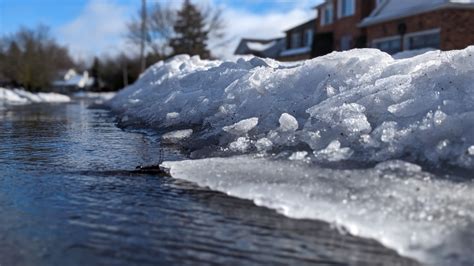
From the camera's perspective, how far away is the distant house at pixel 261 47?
49.4 metres

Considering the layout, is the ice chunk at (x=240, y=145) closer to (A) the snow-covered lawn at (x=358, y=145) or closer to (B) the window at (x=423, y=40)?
(A) the snow-covered lawn at (x=358, y=145)

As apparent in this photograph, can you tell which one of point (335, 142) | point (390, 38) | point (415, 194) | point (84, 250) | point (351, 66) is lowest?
point (84, 250)

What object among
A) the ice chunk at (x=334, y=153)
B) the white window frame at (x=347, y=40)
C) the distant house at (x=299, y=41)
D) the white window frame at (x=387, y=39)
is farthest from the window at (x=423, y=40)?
the ice chunk at (x=334, y=153)

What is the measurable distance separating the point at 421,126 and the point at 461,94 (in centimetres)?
58

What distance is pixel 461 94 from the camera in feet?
17.6

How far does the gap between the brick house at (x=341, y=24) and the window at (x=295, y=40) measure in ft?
22.4

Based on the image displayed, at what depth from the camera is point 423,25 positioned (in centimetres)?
2358

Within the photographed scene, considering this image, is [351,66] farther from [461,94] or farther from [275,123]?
[461,94]

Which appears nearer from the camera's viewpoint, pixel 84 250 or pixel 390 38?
pixel 84 250

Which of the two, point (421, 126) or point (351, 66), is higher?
point (351, 66)

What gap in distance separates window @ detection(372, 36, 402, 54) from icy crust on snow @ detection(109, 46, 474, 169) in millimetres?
18805

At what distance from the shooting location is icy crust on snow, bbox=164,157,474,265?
340cm

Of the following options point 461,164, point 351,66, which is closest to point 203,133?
point 351,66

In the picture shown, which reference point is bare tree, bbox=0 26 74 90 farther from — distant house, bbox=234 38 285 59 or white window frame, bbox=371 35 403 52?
white window frame, bbox=371 35 403 52
